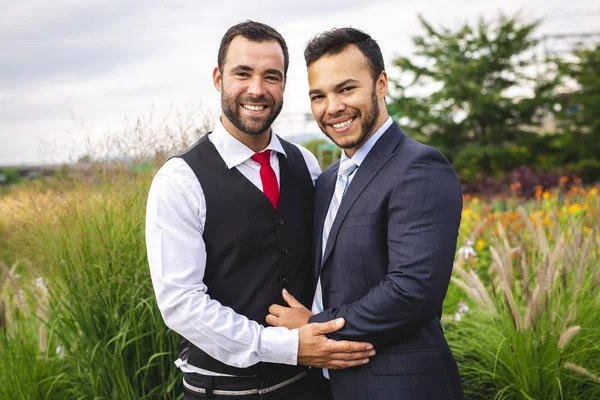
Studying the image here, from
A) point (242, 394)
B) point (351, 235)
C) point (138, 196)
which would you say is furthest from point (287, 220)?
point (138, 196)

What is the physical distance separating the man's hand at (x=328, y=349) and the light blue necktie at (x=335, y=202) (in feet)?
0.65

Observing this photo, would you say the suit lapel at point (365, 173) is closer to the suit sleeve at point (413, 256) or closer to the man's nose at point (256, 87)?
the suit sleeve at point (413, 256)

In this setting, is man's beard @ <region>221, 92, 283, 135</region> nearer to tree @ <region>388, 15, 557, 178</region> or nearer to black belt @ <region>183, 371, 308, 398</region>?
black belt @ <region>183, 371, 308, 398</region>

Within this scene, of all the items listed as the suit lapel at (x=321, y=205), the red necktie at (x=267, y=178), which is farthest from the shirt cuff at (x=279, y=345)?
the red necktie at (x=267, y=178)

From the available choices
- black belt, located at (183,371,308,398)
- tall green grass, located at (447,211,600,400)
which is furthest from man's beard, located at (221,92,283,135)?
tall green grass, located at (447,211,600,400)

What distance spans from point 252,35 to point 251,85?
20 centimetres

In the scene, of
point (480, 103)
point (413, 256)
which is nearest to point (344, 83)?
point (413, 256)

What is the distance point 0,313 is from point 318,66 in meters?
2.39

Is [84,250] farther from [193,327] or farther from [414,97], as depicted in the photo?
[414,97]

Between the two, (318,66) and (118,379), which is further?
(118,379)

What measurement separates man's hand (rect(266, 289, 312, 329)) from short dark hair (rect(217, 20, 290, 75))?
962mm

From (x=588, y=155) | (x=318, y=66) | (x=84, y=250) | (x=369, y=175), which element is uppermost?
(x=318, y=66)

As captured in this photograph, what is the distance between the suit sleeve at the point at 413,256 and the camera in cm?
205

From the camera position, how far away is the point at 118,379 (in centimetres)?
315
